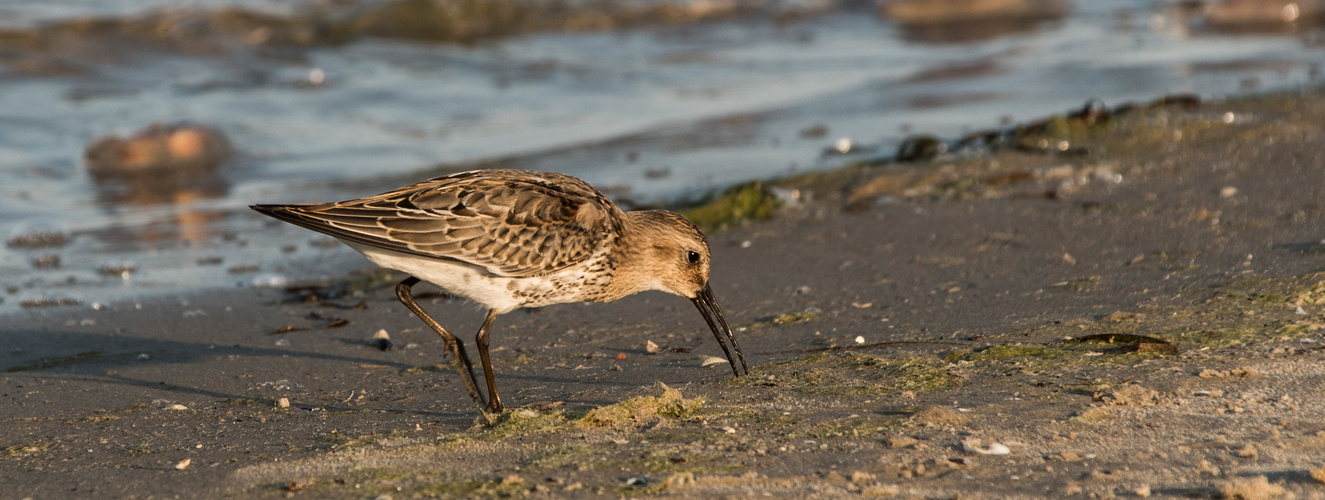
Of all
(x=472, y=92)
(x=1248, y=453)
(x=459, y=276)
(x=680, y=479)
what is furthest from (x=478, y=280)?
(x=472, y=92)

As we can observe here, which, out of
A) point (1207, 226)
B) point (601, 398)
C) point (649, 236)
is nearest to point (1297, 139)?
point (1207, 226)

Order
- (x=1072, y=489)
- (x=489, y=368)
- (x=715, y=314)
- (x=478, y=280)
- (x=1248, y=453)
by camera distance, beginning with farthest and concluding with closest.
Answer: (x=715, y=314)
(x=478, y=280)
(x=489, y=368)
(x=1248, y=453)
(x=1072, y=489)

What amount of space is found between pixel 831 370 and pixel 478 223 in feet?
5.14

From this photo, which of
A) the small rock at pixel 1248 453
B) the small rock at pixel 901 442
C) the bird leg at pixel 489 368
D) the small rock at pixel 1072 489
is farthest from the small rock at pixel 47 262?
the small rock at pixel 1248 453

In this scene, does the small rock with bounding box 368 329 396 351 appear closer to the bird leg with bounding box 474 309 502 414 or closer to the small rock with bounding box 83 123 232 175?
the bird leg with bounding box 474 309 502 414

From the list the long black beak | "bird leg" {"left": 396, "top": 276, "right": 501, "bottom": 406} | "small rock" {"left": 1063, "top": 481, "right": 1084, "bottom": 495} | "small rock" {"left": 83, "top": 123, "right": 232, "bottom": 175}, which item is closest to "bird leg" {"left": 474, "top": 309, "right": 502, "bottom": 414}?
"bird leg" {"left": 396, "top": 276, "right": 501, "bottom": 406}

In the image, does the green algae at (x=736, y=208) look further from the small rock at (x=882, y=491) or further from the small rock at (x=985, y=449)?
the small rock at (x=882, y=491)

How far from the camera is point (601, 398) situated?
477 centimetres

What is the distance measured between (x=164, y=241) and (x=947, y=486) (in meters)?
6.54

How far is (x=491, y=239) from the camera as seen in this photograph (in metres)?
5.06

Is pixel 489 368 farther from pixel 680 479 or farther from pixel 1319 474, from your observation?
pixel 1319 474

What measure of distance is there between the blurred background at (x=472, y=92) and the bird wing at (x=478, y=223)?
8.15 feet

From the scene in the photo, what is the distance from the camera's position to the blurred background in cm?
901

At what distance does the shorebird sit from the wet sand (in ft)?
1.18
